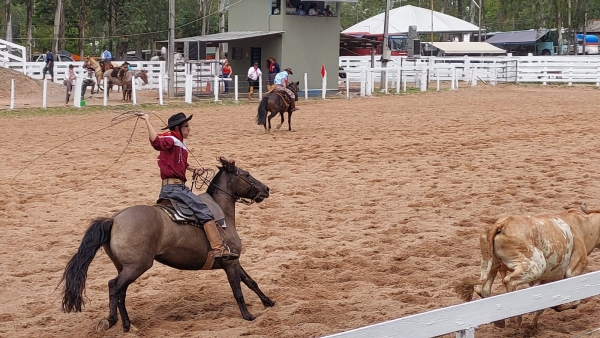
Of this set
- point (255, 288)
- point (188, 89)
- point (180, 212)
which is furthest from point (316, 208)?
point (188, 89)

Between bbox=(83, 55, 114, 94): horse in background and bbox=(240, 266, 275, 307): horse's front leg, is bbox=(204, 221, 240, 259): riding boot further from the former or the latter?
bbox=(83, 55, 114, 94): horse in background

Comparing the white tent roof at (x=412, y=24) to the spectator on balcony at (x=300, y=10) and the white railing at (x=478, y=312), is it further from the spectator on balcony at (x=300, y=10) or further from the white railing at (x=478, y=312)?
the white railing at (x=478, y=312)

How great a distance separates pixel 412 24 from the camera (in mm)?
63750

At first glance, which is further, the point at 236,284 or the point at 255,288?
the point at 255,288

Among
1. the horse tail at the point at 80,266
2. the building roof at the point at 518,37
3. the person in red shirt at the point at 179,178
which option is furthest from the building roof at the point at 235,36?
the building roof at the point at 518,37

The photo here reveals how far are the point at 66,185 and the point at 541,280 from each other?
916cm

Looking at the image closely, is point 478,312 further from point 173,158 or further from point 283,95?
point 283,95

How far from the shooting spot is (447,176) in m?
14.1

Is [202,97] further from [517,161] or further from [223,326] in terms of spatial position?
[223,326]

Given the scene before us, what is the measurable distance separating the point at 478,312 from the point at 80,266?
10.9 ft

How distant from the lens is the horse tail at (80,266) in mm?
6605

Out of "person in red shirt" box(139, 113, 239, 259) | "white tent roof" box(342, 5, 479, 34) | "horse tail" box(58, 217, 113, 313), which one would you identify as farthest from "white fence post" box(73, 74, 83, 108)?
"white tent roof" box(342, 5, 479, 34)

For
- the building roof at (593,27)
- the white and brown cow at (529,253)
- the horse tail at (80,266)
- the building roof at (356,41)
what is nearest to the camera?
the white and brown cow at (529,253)

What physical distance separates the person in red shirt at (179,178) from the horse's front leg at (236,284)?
0.28 ft
